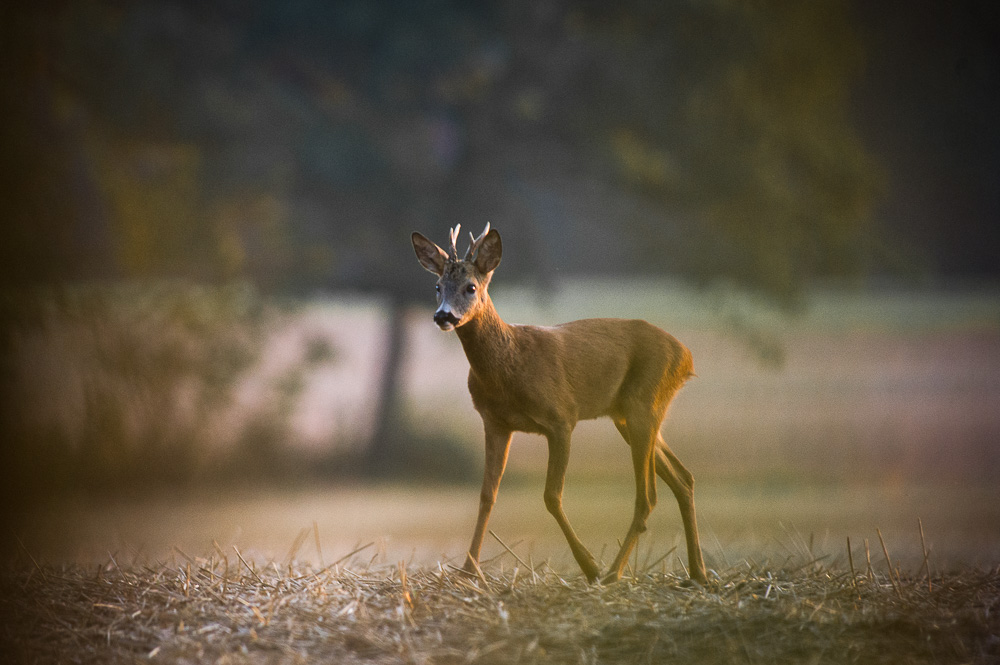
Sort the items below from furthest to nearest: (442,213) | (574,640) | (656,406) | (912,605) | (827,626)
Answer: (442,213)
(656,406)
(912,605)
(827,626)
(574,640)

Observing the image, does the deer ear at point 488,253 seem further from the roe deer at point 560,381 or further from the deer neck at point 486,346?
the deer neck at point 486,346

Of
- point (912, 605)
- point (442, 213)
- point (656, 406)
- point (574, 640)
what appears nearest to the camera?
point (574, 640)

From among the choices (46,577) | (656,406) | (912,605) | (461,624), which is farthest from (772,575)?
(46,577)

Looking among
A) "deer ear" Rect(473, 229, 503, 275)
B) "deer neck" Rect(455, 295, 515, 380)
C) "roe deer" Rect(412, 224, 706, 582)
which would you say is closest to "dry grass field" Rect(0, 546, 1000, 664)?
"roe deer" Rect(412, 224, 706, 582)

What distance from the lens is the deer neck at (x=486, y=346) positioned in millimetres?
3729

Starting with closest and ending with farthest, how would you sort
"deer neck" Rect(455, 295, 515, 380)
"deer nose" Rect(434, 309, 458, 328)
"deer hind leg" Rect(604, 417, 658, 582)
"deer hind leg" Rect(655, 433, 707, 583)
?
"deer nose" Rect(434, 309, 458, 328), "deer neck" Rect(455, 295, 515, 380), "deer hind leg" Rect(604, 417, 658, 582), "deer hind leg" Rect(655, 433, 707, 583)

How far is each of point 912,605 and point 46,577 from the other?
3.59m

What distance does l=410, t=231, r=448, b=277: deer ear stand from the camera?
12.6 feet

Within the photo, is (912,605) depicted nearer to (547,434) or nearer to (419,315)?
(547,434)

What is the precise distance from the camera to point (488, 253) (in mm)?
3773

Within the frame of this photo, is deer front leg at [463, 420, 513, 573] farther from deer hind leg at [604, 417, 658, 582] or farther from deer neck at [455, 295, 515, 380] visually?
deer hind leg at [604, 417, 658, 582]

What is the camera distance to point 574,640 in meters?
3.24

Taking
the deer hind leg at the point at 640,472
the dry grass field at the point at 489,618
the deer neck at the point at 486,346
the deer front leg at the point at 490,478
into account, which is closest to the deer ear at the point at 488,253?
the deer neck at the point at 486,346

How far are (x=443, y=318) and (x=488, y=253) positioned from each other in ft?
1.39
